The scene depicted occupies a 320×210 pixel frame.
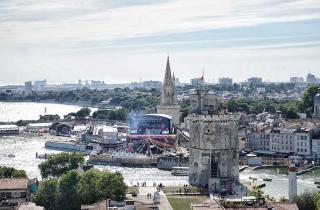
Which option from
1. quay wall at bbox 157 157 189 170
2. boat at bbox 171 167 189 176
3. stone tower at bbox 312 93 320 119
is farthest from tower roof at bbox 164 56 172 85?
boat at bbox 171 167 189 176

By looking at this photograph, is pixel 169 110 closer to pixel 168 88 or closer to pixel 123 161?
pixel 168 88

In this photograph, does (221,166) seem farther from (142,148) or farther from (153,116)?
(153,116)

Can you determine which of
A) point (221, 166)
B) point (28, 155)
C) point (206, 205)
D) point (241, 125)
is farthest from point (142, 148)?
point (206, 205)

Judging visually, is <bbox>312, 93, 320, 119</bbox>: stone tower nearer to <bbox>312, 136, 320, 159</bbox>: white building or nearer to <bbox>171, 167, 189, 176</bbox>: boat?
<bbox>312, 136, 320, 159</bbox>: white building

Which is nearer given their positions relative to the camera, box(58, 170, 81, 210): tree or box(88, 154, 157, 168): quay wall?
box(58, 170, 81, 210): tree

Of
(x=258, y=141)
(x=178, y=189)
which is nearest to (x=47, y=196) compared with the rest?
(x=178, y=189)
